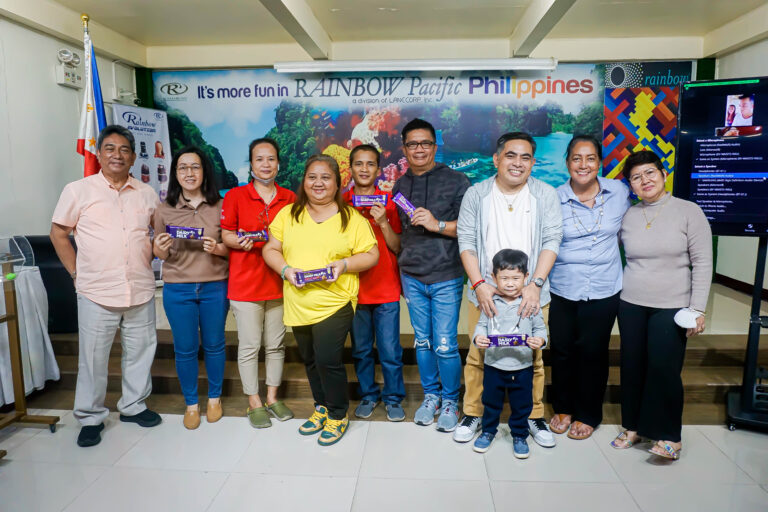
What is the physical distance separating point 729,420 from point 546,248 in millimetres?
1572

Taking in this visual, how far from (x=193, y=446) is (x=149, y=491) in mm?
407

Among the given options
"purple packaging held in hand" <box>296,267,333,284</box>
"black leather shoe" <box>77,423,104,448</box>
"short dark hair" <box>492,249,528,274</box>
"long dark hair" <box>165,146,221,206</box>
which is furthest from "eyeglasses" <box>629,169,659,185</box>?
"black leather shoe" <box>77,423,104,448</box>

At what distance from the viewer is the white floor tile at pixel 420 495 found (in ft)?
6.82

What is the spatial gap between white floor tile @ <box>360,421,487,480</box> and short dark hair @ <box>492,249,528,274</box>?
964 millimetres

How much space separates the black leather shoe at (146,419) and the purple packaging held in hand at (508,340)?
2.00m

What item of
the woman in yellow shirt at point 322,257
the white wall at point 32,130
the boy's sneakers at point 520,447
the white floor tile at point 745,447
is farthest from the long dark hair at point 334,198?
the white wall at point 32,130

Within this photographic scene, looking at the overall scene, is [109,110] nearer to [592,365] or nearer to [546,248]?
[546,248]

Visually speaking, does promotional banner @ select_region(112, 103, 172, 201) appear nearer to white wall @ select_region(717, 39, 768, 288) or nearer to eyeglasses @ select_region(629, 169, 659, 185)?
eyeglasses @ select_region(629, 169, 659, 185)

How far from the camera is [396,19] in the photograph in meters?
4.98

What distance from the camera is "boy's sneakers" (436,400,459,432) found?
2709 millimetres

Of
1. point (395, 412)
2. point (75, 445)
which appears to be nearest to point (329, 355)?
point (395, 412)

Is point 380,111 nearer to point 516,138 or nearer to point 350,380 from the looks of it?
point 350,380

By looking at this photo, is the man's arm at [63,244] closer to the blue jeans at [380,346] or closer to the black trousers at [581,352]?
the blue jeans at [380,346]

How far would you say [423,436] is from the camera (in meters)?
2.68
